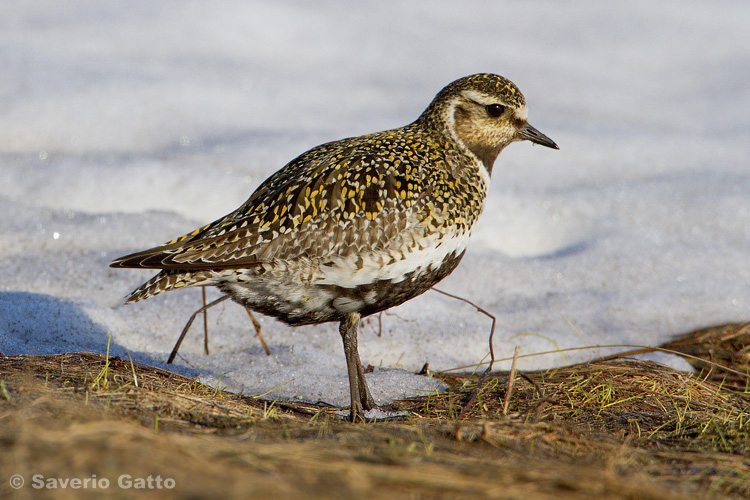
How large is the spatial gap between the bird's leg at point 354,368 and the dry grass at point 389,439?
0.15 metres

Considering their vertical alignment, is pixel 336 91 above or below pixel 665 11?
below

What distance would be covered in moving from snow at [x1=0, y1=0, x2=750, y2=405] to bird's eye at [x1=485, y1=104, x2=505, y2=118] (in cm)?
150

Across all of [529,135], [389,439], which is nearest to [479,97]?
[529,135]

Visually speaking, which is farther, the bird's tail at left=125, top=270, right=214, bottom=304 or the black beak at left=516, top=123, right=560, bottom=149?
the black beak at left=516, top=123, right=560, bottom=149

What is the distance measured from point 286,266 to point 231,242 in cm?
28

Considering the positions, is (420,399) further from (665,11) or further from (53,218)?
(665,11)

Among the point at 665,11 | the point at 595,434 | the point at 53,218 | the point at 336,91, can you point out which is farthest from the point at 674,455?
the point at 665,11

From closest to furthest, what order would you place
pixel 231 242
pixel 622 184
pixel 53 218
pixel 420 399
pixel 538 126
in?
pixel 231 242, pixel 420 399, pixel 53 218, pixel 622 184, pixel 538 126

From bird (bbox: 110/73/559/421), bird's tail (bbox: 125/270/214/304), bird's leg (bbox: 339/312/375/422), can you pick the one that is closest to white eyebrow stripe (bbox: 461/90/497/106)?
bird (bbox: 110/73/559/421)

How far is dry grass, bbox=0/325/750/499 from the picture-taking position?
1.73 metres

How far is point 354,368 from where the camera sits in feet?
11.5

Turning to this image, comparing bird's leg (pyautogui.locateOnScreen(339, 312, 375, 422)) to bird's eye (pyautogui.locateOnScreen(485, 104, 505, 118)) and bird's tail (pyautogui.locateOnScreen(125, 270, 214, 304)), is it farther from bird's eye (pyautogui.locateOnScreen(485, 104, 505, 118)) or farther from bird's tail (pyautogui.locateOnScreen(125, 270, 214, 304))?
bird's eye (pyautogui.locateOnScreen(485, 104, 505, 118))

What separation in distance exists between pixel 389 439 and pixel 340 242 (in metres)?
1.15

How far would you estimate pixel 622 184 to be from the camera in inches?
302
